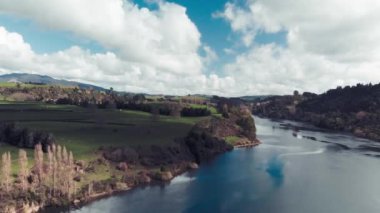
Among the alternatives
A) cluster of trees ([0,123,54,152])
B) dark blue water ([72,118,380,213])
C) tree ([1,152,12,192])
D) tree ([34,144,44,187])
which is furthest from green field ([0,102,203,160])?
dark blue water ([72,118,380,213])

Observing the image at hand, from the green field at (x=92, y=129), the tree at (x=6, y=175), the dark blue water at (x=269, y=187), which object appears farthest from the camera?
the green field at (x=92, y=129)

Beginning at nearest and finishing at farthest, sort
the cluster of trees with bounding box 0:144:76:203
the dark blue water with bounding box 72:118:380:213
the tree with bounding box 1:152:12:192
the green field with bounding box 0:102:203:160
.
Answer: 1. the tree with bounding box 1:152:12:192
2. the cluster of trees with bounding box 0:144:76:203
3. the dark blue water with bounding box 72:118:380:213
4. the green field with bounding box 0:102:203:160

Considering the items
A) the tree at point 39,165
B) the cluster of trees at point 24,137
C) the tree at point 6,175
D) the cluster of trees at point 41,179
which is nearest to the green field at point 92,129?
the cluster of trees at point 24,137

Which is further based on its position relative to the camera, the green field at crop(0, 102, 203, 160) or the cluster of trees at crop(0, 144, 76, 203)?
the green field at crop(0, 102, 203, 160)

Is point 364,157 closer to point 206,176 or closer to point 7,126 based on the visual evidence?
point 206,176

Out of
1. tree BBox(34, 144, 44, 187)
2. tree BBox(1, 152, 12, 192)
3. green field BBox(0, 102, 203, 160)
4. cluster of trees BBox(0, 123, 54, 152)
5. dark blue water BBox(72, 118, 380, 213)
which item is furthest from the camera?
green field BBox(0, 102, 203, 160)

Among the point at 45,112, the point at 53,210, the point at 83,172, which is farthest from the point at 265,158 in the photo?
the point at 45,112

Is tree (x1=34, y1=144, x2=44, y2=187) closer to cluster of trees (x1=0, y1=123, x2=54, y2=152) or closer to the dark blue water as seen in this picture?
the dark blue water

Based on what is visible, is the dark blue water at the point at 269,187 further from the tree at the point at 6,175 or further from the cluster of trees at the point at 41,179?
the tree at the point at 6,175
